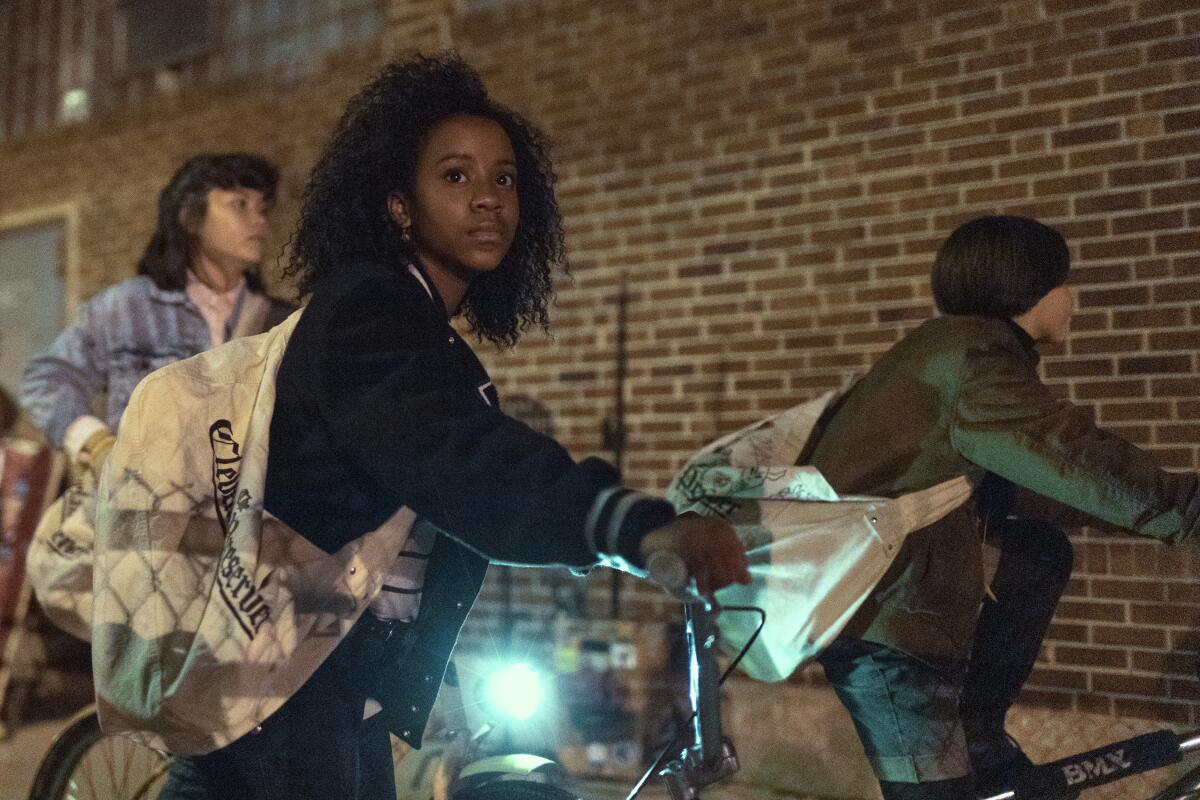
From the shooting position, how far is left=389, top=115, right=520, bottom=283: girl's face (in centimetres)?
247

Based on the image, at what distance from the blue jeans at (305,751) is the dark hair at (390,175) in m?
0.81

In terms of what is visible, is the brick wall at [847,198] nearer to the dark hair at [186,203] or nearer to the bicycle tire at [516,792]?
the dark hair at [186,203]

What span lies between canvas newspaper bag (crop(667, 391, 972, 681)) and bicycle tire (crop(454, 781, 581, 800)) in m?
0.69

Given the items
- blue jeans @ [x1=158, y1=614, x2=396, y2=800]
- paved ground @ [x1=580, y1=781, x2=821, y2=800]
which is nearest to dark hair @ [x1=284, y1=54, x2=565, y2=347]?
blue jeans @ [x1=158, y1=614, x2=396, y2=800]

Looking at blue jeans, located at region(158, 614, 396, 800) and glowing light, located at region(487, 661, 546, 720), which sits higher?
blue jeans, located at region(158, 614, 396, 800)

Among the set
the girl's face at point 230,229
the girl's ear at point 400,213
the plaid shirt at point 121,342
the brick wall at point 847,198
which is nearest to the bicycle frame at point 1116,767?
the brick wall at point 847,198

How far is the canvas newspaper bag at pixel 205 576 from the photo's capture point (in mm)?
2168

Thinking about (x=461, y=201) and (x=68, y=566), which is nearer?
(x=461, y=201)

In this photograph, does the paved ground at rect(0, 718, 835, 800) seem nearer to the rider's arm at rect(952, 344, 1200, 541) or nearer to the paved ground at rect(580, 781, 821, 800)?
the paved ground at rect(580, 781, 821, 800)

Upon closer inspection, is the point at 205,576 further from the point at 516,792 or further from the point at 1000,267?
the point at 1000,267

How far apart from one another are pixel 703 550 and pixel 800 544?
1.30 m

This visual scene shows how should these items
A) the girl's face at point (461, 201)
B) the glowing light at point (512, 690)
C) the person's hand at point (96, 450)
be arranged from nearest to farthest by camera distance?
the girl's face at point (461, 201), the glowing light at point (512, 690), the person's hand at point (96, 450)

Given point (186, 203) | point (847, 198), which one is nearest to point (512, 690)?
point (186, 203)

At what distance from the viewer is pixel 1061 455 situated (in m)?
2.86
